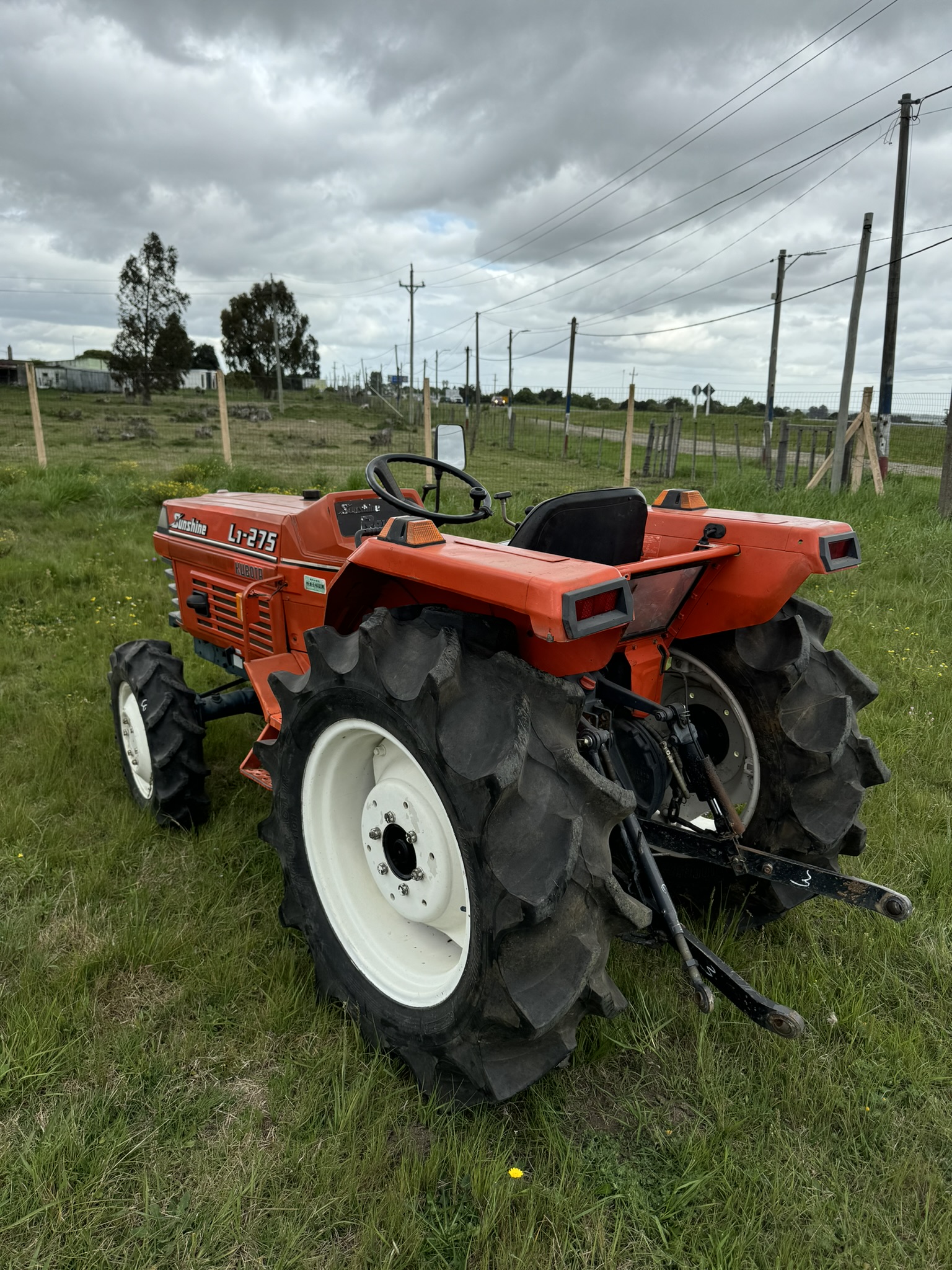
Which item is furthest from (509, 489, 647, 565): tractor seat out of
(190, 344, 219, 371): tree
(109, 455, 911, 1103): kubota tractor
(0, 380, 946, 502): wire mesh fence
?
(190, 344, 219, 371): tree

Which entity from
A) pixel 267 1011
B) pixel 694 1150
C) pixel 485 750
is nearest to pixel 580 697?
pixel 485 750

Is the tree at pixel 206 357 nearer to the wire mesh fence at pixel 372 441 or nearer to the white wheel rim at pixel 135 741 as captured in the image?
the wire mesh fence at pixel 372 441

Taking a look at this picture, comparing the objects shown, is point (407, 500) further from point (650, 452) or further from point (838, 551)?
point (650, 452)

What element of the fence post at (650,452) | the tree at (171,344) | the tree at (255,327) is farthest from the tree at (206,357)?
the fence post at (650,452)

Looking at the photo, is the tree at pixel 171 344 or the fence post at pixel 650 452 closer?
the fence post at pixel 650 452

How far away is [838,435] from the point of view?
9906 millimetres

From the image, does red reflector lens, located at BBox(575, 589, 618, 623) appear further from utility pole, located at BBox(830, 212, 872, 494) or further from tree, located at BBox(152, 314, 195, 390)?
tree, located at BBox(152, 314, 195, 390)

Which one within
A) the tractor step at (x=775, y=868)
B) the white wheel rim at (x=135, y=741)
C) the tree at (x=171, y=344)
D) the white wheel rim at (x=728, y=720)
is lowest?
the white wheel rim at (x=135, y=741)

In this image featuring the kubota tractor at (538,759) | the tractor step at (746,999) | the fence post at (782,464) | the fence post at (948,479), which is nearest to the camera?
the kubota tractor at (538,759)

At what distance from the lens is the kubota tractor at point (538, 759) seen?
1608 mm

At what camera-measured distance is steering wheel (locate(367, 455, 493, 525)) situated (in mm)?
2326

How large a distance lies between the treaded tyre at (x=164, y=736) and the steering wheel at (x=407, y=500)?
111cm

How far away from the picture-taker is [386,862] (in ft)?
6.76

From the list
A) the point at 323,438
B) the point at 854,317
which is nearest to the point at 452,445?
the point at 854,317
